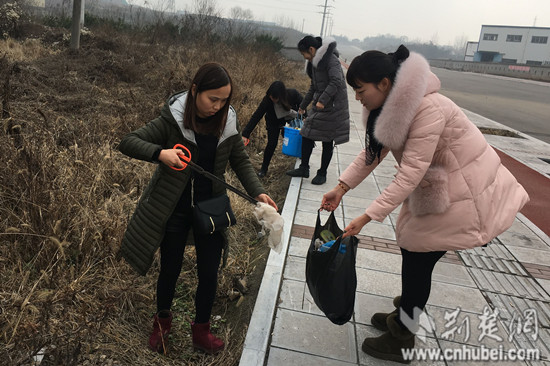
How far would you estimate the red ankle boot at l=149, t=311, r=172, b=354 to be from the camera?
2.50 meters

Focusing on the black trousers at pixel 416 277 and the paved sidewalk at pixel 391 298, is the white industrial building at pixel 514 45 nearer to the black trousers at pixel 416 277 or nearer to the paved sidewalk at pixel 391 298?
the paved sidewalk at pixel 391 298

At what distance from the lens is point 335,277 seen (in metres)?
2.30

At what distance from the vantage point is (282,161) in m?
7.02

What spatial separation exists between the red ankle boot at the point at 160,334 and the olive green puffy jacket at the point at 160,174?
380 millimetres

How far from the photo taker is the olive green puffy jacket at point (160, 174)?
2.15m

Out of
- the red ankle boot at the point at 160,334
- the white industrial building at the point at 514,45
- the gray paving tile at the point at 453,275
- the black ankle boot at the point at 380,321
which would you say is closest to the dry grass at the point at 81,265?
the red ankle boot at the point at 160,334

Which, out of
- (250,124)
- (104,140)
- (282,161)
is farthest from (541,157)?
(104,140)

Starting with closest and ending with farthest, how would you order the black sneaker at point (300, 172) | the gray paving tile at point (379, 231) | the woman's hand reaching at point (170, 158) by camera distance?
the woman's hand reaching at point (170, 158)
the gray paving tile at point (379, 231)
the black sneaker at point (300, 172)

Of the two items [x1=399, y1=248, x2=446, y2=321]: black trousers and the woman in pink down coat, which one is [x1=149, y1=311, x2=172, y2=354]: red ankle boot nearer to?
the woman in pink down coat

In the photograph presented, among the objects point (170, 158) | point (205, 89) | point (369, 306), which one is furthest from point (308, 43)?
point (170, 158)

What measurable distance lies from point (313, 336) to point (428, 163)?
53.7 inches

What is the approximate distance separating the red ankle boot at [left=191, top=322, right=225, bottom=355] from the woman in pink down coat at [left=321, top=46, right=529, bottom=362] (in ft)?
3.40

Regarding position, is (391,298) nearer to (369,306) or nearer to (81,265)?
(369,306)

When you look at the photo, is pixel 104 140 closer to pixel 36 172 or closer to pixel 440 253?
pixel 36 172
